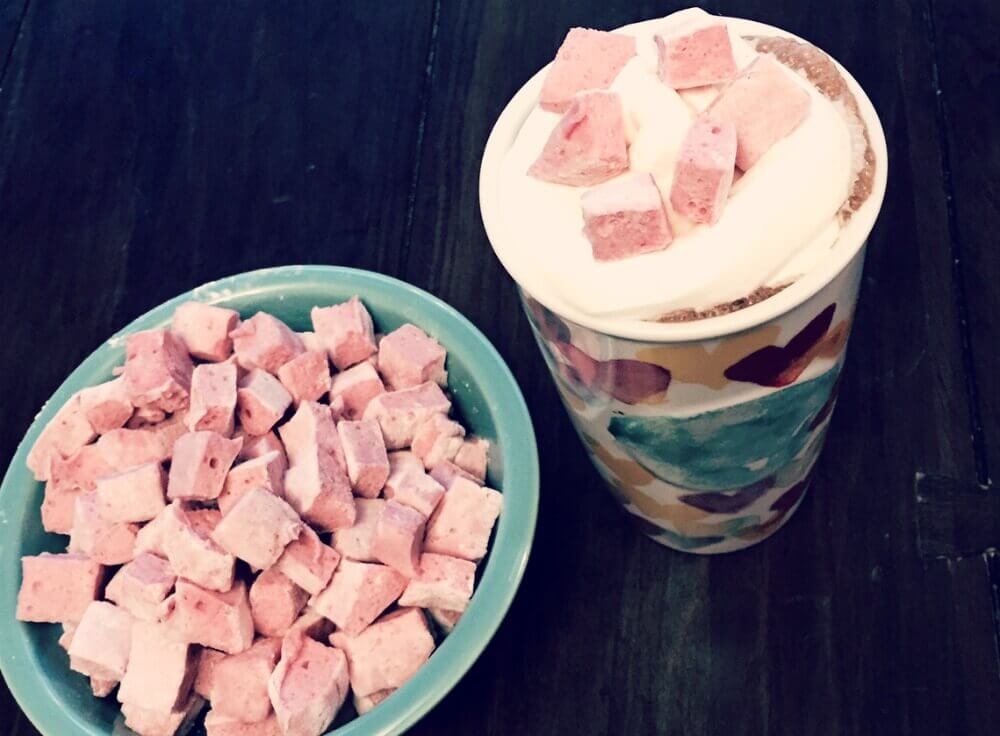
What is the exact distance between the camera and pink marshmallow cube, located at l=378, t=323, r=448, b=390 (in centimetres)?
82

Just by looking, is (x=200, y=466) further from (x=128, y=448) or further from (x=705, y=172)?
(x=705, y=172)

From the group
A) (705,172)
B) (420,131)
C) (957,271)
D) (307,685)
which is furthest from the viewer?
(420,131)

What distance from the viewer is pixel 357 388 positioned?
83cm

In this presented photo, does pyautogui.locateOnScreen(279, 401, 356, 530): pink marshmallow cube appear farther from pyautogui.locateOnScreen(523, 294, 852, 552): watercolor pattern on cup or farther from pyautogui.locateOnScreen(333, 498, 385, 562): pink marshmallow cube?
pyautogui.locateOnScreen(523, 294, 852, 552): watercolor pattern on cup

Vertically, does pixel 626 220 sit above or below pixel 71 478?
above

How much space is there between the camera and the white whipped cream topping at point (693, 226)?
0.56 meters

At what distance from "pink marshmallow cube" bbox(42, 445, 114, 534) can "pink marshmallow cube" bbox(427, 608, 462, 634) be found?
266 millimetres

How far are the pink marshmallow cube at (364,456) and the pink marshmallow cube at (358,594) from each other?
0.06 meters

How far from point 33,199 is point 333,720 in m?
0.65

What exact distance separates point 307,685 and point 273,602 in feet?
0.22

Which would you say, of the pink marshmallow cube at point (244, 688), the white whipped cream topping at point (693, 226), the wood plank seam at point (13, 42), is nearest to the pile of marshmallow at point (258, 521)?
the pink marshmallow cube at point (244, 688)

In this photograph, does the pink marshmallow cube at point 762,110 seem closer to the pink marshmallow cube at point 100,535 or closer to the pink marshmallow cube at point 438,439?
the pink marshmallow cube at point 438,439

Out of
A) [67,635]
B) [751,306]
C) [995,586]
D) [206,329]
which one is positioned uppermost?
[751,306]

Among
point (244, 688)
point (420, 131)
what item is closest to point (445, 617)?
point (244, 688)
